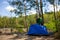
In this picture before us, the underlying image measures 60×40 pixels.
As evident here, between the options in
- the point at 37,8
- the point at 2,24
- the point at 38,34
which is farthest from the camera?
the point at 2,24

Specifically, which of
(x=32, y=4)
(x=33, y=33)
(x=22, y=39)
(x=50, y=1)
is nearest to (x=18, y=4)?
(x=32, y=4)

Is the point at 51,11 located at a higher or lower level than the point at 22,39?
A: higher

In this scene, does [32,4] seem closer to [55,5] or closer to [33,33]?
[55,5]

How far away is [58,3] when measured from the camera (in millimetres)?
12969

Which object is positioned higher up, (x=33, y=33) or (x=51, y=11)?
(x=51, y=11)

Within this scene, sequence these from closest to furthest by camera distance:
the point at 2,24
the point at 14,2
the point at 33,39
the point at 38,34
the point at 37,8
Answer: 1. the point at 33,39
2. the point at 38,34
3. the point at 37,8
4. the point at 14,2
5. the point at 2,24

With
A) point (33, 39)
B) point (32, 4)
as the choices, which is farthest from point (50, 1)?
point (33, 39)

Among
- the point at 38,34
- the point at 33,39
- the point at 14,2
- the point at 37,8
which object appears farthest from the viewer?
the point at 14,2

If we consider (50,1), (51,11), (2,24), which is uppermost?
(50,1)

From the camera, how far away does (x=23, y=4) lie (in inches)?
543

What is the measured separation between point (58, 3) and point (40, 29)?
5.01m

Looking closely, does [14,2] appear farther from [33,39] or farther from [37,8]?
[33,39]

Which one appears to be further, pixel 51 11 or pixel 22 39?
pixel 51 11

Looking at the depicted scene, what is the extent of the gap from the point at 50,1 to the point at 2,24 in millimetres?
8156
